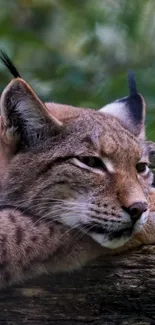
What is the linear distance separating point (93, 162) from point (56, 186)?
182mm

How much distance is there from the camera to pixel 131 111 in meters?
5.78

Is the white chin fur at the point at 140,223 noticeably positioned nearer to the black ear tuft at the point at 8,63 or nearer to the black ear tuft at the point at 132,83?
the black ear tuft at the point at 132,83

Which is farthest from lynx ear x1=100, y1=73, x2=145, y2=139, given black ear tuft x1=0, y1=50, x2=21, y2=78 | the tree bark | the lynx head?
the tree bark

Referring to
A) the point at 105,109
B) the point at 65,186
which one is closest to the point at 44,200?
the point at 65,186

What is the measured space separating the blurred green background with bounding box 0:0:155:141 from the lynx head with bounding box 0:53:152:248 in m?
0.13

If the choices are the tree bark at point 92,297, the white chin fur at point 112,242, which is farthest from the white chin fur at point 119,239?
the tree bark at point 92,297

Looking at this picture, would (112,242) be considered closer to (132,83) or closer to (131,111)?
(132,83)

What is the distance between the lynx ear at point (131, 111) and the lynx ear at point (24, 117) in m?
0.46

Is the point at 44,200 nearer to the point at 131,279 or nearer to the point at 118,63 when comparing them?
the point at 131,279

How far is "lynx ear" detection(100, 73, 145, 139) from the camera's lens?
566 cm

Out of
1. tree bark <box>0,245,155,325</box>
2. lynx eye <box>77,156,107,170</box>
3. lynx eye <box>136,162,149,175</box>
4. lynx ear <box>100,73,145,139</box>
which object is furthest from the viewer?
lynx ear <box>100,73,145,139</box>

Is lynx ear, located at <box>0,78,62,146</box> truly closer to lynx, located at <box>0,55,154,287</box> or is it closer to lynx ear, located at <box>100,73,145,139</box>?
lynx, located at <box>0,55,154,287</box>

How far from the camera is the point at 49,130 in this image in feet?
17.4

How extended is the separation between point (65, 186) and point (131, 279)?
1.54 feet
